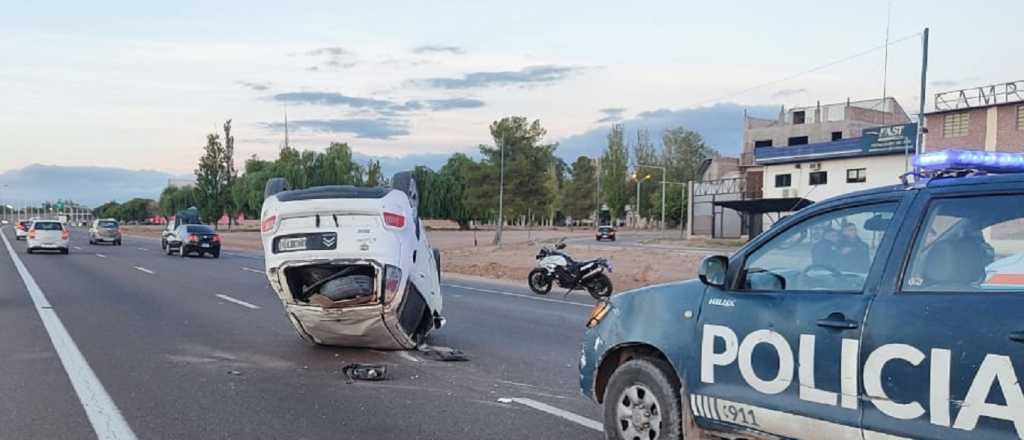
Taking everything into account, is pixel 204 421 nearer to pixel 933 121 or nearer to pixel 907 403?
pixel 907 403

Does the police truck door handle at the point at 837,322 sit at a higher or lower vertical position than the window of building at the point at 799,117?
lower

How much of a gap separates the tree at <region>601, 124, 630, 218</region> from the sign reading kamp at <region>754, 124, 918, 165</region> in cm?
4518

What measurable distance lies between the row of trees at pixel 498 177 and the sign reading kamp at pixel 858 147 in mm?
10094

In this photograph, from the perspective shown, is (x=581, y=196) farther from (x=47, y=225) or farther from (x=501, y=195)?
(x=47, y=225)

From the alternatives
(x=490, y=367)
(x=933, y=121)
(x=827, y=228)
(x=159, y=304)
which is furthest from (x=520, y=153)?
(x=827, y=228)

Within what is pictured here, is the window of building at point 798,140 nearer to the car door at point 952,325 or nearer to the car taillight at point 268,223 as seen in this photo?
the car taillight at point 268,223

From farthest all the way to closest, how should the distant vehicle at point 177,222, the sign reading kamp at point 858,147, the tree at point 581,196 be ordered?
the tree at point 581,196 < the sign reading kamp at point 858,147 < the distant vehicle at point 177,222

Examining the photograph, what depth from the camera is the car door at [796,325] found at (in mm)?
4082

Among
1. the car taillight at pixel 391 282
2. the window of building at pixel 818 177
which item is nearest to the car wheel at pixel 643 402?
the car taillight at pixel 391 282

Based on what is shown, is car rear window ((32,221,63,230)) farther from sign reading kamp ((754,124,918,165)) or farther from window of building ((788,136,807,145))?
window of building ((788,136,807,145))

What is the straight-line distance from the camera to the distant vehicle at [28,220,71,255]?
37.0 meters

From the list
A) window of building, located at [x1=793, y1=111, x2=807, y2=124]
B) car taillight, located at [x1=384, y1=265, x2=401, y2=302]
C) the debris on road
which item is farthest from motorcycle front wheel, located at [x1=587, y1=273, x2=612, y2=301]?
window of building, located at [x1=793, y1=111, x2=807, y2=124]

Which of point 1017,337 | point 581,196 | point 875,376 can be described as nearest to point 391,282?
point 875,376

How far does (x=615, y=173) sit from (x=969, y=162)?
10168 cm
